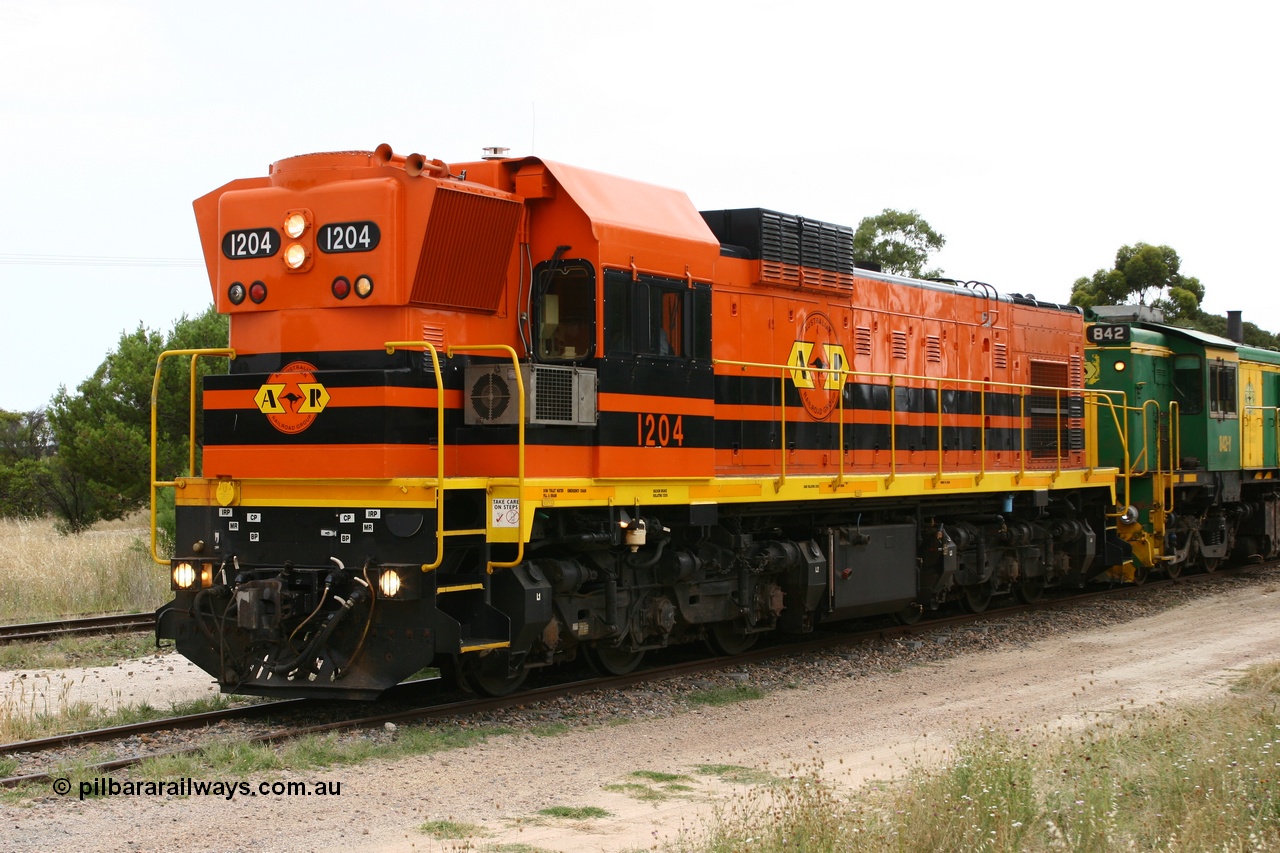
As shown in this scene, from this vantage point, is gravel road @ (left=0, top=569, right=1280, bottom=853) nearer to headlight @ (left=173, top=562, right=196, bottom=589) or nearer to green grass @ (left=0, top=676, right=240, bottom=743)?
green grass @ (left=0, top=676, right=240, bottom=743)

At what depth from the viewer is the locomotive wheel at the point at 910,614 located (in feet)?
47.7

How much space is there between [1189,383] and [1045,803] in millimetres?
14360

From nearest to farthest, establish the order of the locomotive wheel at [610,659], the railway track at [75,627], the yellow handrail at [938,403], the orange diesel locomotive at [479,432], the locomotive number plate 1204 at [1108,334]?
the orange diesel locomotive at [479,432] < the locomotive wheel at [610,659] < the yellow handrail at [938,403] < the railway track at [75,627] < the locomotive number plate 1204 at [1108,334]

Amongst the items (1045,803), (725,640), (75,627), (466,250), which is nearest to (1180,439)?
(725,640)

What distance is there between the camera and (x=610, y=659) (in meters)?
10.9

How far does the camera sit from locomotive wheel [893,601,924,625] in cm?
1454

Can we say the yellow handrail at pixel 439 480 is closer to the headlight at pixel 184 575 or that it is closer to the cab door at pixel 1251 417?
the headlight at pixel 184 575

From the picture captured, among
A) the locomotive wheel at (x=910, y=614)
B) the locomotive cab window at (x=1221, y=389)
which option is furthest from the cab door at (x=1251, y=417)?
the locomotive wheel at (x=910, y=614)

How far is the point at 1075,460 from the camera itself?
16969 millimetres

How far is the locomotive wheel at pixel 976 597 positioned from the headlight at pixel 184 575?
9.36 m

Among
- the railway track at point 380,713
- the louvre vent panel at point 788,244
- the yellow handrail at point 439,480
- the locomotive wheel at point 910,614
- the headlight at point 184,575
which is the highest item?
the louvre vent panel at point 788,244

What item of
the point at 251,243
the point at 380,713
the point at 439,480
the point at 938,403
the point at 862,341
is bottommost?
the point at 380,713

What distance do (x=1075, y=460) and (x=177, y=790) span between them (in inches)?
504

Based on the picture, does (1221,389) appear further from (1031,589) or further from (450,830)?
(450,830)
